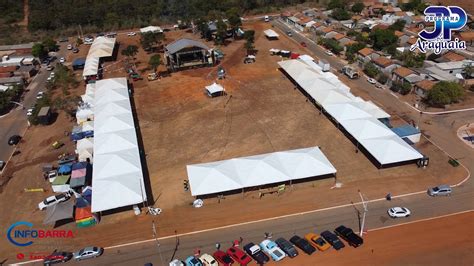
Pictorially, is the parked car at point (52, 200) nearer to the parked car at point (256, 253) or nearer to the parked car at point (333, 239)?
the parked car at point (256, 253)

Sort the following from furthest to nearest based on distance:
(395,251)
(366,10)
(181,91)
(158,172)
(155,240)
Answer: (366,10) → (181,91) → (158,172) → (155,240) → (395,251)

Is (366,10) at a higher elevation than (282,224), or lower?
higher

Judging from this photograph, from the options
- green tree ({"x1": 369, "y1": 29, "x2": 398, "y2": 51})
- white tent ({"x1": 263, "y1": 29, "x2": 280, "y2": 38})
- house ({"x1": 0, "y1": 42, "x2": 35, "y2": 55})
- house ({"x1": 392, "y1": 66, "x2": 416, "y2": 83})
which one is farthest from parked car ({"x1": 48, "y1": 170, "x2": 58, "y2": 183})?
green tree ({"x1": 369, "y1": 29, "x2": 398, "y2": 51})

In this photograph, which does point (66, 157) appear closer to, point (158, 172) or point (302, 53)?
point (158, 172)

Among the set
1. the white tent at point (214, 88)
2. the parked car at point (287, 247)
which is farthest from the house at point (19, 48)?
the parked car at point (287, 247)

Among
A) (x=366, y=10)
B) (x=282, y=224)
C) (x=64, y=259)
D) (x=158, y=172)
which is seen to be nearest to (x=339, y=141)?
(x=282, y=224)

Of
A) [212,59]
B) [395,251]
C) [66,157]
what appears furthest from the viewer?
[212,59]

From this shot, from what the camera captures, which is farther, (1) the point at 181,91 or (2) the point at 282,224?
(1) the point at 181,91

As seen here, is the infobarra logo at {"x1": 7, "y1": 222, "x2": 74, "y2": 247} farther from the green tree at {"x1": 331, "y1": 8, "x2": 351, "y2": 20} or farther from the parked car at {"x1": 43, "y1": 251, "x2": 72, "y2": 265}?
the green tree at {"x1": 331, "y1": 8, "x2": 351, "y2": 20}
